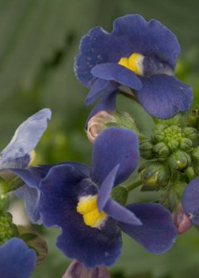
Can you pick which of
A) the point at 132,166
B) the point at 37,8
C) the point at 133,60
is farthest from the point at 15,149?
the point at 37,8

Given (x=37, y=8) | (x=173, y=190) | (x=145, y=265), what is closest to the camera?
(x=173, y=190)

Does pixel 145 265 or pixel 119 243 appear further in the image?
pixel 145 265

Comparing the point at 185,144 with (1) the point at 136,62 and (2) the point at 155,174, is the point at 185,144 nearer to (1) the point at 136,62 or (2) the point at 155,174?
(2) the point at 155,174

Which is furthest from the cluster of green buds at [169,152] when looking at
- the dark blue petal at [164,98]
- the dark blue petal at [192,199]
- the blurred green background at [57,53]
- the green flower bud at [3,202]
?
the blurred green background at [57,53]

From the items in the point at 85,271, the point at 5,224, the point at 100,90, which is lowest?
the point at 85,271

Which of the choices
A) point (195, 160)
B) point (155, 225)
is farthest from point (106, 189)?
point (195, 160)

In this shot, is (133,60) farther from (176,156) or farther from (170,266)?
(170,266)
